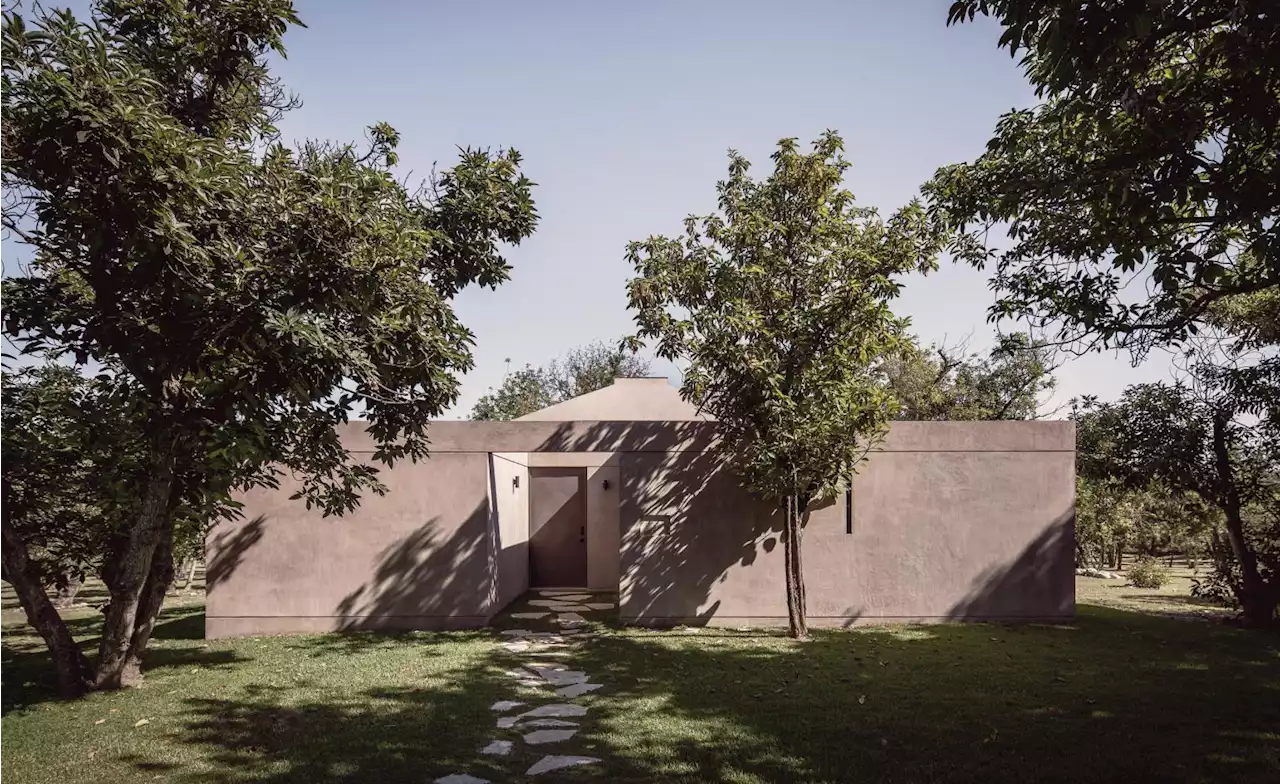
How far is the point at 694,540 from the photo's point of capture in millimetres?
11281

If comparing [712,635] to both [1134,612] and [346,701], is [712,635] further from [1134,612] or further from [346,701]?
[1134,612]

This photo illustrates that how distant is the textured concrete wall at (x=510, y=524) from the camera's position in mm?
12477

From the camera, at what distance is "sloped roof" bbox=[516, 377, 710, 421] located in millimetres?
17109

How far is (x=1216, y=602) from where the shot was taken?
13.1 m

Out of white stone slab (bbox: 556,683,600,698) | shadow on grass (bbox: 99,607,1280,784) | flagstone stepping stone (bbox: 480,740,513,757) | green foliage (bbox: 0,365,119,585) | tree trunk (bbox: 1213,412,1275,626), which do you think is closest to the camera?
shadow on grass (bbox: 99,607,1280,784)

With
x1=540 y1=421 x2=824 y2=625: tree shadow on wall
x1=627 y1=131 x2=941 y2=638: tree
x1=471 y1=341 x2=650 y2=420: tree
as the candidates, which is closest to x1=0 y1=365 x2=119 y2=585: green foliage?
x1=540 y1=421 x2=824 y2=625: tree shadow on wall

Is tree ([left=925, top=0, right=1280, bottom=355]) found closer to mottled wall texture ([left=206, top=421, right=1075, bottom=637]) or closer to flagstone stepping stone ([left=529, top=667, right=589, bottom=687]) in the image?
mottled wall texture ([left=206, top=421, right=1075, bottom=637])

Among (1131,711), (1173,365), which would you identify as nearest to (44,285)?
(1131,711)

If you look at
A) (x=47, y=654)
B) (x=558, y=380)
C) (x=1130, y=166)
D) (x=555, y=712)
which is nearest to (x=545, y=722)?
(x=555, y=712)

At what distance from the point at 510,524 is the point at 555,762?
8749 millimetres

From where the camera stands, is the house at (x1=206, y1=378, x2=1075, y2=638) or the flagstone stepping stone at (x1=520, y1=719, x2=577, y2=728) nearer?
the flagstone stepping stone at (x1=520, y1=719, x2=577, y2=728)

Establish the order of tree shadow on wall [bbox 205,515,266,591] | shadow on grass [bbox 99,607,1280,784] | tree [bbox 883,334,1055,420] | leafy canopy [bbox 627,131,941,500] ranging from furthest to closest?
tree [bbox 883,334,1055,420] → tree shadow on wall [bbox 205,515,266,591] → leafy canopy [bbox 627,131,941,500] → shadow on grass [bbox 99,607,1280,784]

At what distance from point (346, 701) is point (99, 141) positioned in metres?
4.98

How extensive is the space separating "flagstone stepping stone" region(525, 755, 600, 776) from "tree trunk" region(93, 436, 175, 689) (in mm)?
4245
